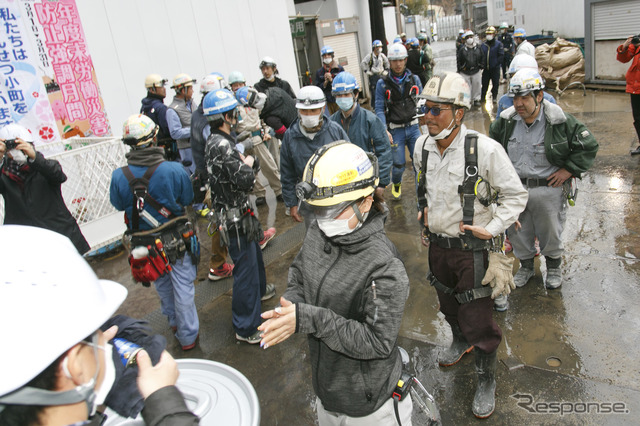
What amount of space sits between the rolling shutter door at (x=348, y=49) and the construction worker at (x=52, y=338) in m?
13.5

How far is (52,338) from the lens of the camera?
1.02 m

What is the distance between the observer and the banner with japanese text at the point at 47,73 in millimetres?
5547

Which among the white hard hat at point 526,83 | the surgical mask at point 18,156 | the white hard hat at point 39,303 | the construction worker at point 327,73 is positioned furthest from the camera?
the construction worker at point 327,73

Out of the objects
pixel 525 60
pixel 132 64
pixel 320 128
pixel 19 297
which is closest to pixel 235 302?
pixel 320 128

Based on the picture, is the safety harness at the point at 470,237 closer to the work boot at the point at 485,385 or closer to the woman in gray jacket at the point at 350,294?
the work boot at the point at 485,385

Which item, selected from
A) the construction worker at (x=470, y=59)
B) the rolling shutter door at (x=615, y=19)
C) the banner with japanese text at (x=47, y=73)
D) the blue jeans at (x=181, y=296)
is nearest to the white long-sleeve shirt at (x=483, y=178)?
the blue jeans at (x=181, y=296)

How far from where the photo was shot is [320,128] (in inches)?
170

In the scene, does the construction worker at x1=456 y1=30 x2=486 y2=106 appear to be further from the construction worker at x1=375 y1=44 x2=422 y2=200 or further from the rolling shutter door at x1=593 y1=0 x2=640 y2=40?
the construction worker at x1=375 y1=44 x2=422 y2=200

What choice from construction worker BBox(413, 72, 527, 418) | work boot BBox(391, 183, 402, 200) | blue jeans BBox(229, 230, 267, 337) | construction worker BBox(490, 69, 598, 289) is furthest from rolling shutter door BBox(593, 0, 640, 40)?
blue jeans BBox(229, 230, 267, 337)

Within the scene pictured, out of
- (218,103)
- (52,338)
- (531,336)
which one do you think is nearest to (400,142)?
(218,103)

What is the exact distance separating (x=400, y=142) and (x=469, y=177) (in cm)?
388

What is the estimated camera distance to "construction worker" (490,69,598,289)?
3615 mm

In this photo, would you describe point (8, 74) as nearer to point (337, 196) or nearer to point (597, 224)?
point (337, 196)

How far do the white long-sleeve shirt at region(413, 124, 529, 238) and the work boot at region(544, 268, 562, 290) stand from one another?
1.64 metres
